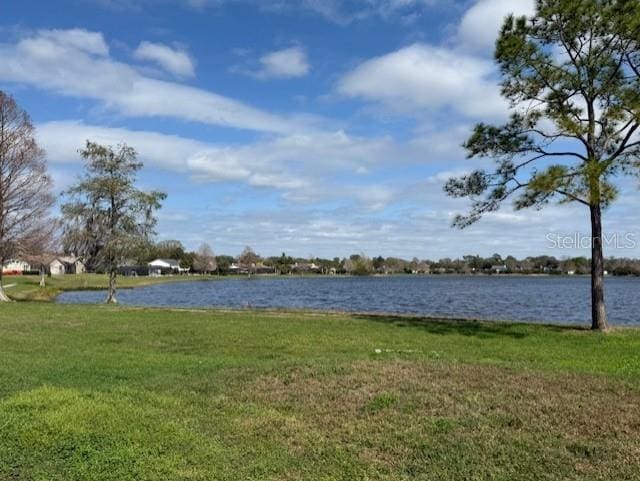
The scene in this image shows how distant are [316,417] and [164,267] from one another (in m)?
158

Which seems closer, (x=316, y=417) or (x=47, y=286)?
(x=316, y=417)

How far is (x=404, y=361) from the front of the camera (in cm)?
1023

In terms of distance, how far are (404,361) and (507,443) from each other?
4486mm

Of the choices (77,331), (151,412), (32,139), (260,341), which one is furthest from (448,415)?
(32,139)

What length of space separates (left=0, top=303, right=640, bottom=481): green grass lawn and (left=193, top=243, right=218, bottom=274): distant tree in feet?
495

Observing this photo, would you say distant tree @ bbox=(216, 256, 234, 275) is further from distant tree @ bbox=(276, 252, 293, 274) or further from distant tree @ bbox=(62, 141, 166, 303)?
distant tree @ bbox=(62, 141, 166, 303)

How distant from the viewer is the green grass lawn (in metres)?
5.28

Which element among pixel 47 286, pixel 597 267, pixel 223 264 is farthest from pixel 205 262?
pixel 597 267

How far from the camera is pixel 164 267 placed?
15900cm

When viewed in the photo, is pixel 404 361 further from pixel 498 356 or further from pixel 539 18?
pixel 539 18

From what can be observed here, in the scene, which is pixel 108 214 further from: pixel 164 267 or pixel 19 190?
pixel 164 267

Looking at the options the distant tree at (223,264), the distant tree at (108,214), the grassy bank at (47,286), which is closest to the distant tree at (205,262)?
the distant tree at (223,264)

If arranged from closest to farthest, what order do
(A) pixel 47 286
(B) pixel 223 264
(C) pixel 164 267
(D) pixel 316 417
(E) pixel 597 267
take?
(D) pixel 316 417 → (E) pixel 597 267 → (A) pixel 47 286 → (C) pixel 164 267 → (B) pixel 223 264

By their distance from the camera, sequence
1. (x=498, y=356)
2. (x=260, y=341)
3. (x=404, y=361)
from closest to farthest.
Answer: (x=404, y=361), (x=498, y=356), (x=260, y=341)
